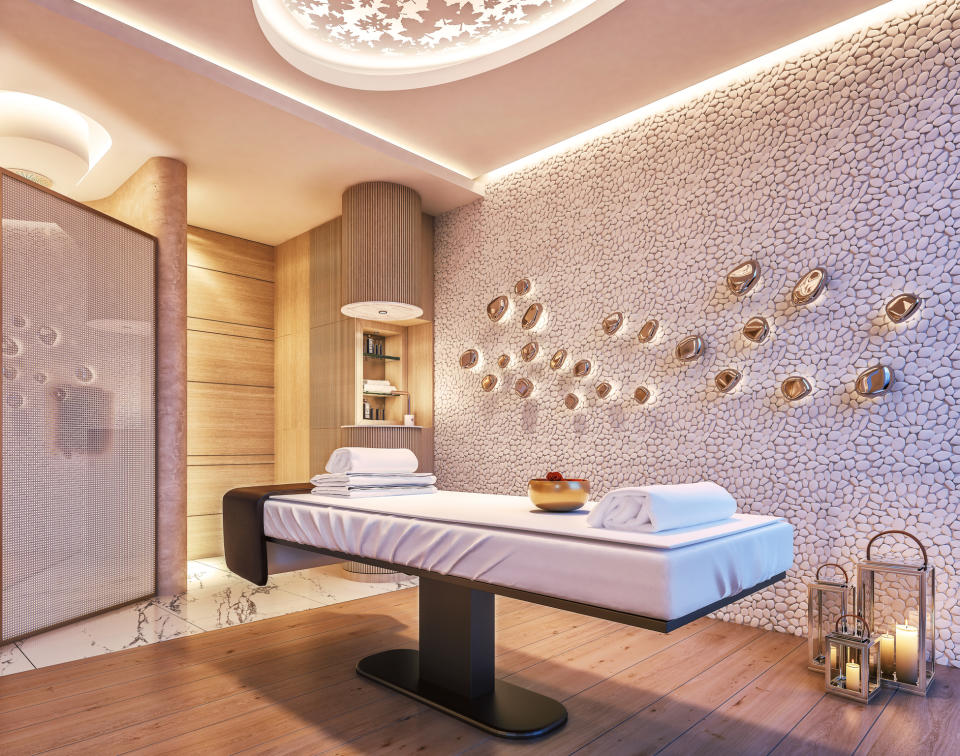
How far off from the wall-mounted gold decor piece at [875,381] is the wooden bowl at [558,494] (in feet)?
5.18

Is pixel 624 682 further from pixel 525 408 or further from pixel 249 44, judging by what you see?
pixel 249 44

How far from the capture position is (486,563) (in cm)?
165

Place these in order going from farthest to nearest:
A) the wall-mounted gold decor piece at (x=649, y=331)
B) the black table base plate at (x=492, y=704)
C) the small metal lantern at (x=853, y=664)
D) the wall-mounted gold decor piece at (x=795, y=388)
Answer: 1. the wall-mounted gold decor piece at (x=649, y=331)
2. the wall-mounted gold decor piece at (x=795, y=388)
3. the small metal lantern at (x=853, y=664)
4. the black table base plate at (x=492, y=704)

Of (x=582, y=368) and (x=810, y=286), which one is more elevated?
(x=810, y=286)

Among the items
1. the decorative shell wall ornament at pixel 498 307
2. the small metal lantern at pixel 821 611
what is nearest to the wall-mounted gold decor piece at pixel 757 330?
the small metal lantern at pixel 821 611

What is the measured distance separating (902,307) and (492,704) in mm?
2355

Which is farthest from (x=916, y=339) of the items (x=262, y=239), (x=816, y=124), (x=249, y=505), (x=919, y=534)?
(x=262, y=239)

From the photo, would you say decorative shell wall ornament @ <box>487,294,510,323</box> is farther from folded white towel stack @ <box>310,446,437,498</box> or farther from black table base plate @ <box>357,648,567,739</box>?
black table base plate @ <box>357,648,567,739</box>

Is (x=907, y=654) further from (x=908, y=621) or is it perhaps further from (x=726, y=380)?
Answer: (x=726, y=380)

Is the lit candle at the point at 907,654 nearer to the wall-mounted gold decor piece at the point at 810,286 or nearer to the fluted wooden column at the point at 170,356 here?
the wall-mounted gold decor piece at the point at 810,286

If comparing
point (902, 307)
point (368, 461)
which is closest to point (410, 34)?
point (368, 461)

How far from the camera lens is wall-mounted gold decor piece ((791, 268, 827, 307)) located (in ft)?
9.44

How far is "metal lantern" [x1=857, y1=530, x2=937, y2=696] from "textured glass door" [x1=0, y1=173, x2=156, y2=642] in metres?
3.74

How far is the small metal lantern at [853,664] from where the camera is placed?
2201mm
